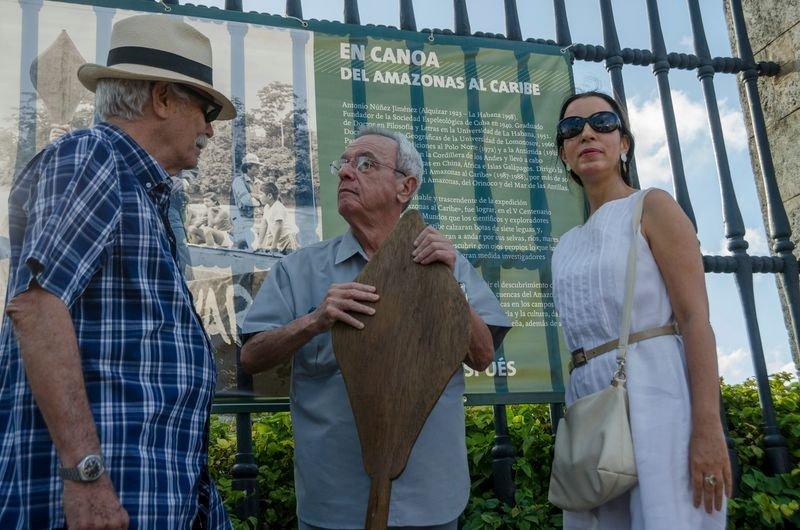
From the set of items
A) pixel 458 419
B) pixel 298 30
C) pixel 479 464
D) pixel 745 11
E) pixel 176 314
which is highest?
pixel 745 11

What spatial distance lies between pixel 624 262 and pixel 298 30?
194 cm

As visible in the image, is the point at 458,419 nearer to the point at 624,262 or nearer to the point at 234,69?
the point at 624,262

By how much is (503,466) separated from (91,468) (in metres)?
2.07

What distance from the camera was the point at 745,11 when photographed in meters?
4.39

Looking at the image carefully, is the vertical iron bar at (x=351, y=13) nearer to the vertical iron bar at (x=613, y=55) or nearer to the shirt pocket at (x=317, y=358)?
the vertical iron bar at (x=613, y=55)

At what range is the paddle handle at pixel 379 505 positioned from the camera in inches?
66.2

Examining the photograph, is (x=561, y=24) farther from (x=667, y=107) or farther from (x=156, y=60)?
(x=156, y=60)

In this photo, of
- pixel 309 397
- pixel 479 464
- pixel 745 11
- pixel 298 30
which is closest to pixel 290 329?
pixel 309 397

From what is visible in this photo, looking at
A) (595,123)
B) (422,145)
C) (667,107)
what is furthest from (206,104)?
(667,107)

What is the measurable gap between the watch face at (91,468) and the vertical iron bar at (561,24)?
3082 mm

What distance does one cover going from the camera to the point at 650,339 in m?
2.11

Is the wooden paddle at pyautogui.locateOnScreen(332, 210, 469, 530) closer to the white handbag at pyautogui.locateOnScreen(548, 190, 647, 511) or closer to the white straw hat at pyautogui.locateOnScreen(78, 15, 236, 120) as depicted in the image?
the white handbag at pyautogui.locateOnScreen(548, 190, 647, 511)

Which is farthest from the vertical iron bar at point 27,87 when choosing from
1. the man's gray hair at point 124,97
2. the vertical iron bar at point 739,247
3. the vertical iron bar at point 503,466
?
the vertical iron bar at point 739,247

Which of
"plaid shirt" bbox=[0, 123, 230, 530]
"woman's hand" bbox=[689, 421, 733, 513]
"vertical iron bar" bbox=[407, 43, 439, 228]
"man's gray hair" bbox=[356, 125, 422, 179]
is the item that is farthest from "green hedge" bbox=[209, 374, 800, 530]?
"plaid shirt" bbox=[0, 123, 230, 530]
